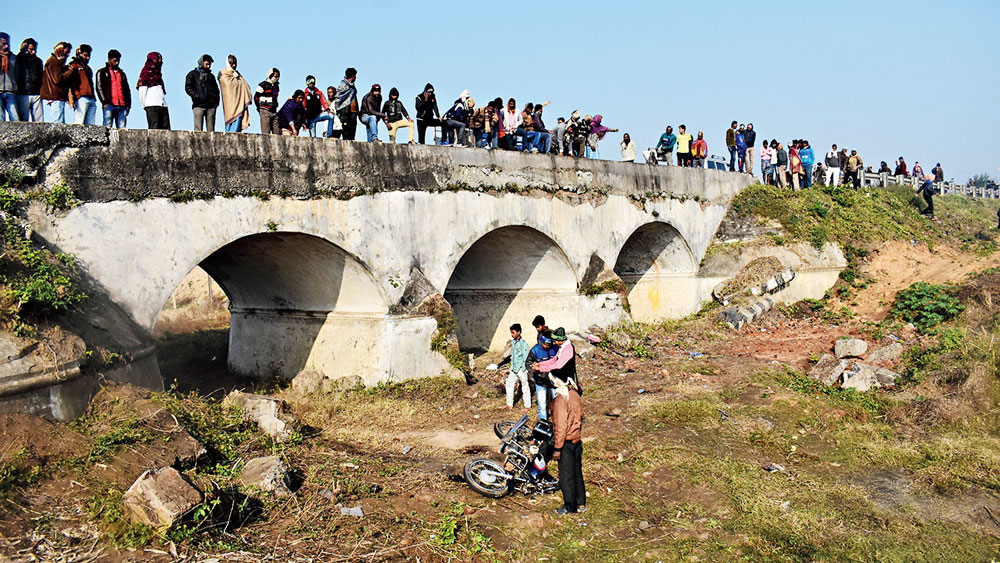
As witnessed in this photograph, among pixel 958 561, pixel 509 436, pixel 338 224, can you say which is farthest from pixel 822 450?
pixel 338 224

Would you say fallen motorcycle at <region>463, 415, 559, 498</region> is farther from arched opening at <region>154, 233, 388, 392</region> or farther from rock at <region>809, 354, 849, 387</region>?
rock at <region>809, 354, 849, 387</region>

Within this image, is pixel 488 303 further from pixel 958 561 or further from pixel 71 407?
pixel 958 561

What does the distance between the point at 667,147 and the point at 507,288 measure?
628cm

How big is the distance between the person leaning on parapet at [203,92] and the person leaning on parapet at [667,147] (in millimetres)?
11665

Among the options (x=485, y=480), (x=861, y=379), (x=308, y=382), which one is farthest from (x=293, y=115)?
(x=861, y=379)

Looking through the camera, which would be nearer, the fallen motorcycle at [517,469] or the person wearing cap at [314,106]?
the fallen motorcycle at [517,469]

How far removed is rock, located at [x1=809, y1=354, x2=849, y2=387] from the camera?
11219mm

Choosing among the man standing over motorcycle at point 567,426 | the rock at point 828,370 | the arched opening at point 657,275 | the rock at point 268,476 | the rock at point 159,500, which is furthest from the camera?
the arched opening at point 657,275

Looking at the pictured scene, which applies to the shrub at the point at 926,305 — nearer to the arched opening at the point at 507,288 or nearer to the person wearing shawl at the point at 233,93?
the arched opening at the point at 507,288

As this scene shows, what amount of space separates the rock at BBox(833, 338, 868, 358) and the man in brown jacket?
1198cm

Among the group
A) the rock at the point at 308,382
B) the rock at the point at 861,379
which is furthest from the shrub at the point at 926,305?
the rock at the point at 308,382

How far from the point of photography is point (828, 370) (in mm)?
11570

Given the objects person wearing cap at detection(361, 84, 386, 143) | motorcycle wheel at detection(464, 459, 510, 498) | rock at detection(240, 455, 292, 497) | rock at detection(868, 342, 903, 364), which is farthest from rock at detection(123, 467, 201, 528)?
rock at detection(868, 342, 903, 364)

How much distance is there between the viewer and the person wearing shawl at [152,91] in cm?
941
